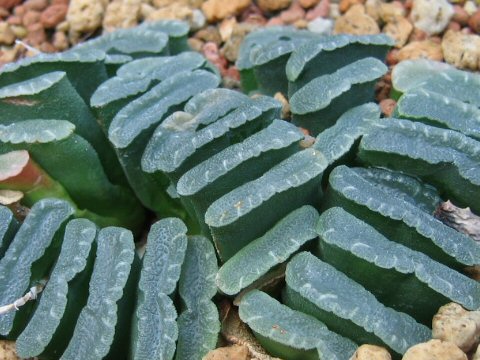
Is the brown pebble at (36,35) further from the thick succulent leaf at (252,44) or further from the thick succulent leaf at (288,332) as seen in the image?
the thick succulent leaf at (288,332)

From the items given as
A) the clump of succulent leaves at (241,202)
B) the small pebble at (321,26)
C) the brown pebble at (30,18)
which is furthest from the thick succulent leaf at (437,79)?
the brown pebble at (30,18)

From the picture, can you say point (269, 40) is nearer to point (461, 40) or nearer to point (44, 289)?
point (461, 40)

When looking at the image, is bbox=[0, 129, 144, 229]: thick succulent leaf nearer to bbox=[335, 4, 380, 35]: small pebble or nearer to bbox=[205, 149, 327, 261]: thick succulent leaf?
bbox=[205, 149, 327, 261]: thick succulent leaf

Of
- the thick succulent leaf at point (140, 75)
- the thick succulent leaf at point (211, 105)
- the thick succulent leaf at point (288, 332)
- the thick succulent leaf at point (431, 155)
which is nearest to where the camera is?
the thick succulent leaf at point (288, 332)

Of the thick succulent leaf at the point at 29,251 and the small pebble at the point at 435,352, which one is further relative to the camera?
the thick succulent leaf at the point at 29,251

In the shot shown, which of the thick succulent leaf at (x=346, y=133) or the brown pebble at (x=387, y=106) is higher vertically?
the thick succulent leaf at (x=346, y=133)

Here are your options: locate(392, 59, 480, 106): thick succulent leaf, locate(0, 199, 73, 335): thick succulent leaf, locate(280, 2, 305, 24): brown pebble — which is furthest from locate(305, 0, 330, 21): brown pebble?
locate(0, 199, 73, 335): thick succulent leaf

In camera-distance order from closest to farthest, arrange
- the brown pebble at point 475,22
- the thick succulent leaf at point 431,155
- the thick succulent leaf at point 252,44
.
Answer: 1. the thick succulent leaf at point 431,155
2. the thick succulent leaf at point 252,44
3. the brown pebble at point 475,22
